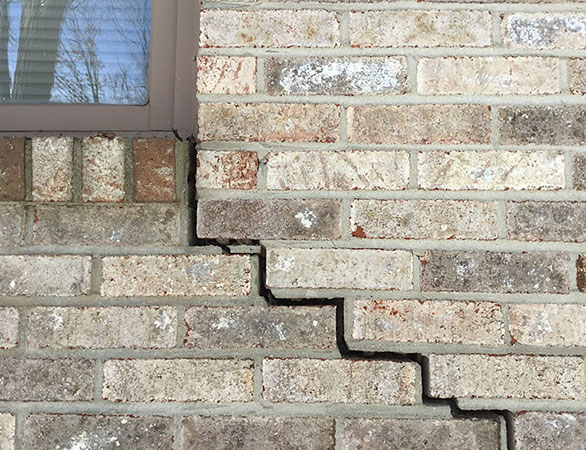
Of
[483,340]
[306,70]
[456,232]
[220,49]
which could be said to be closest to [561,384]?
[483,340]

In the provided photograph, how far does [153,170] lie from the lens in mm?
1369

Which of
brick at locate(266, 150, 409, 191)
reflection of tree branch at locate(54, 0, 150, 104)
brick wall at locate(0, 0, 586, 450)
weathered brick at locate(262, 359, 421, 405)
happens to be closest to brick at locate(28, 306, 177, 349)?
brick wall at locate(0, 0, 586, 450)

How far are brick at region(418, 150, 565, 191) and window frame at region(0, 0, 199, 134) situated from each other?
673mm

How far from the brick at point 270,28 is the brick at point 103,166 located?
34cm

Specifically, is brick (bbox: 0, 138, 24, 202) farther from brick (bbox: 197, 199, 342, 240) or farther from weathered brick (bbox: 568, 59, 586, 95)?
weathered brick (bbox: 568, 59, 586, 95)

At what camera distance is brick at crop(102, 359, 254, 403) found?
133cm

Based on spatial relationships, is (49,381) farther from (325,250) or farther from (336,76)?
(336,76)

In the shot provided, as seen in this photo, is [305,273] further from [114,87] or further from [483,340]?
[114,87]

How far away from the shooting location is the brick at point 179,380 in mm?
1327

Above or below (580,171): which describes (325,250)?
below

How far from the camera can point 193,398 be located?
1330 millimetres

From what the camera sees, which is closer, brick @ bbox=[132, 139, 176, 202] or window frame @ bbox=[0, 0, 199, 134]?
brick @ bbox=[132, 139, 176, 202]

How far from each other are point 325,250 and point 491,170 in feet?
1.45

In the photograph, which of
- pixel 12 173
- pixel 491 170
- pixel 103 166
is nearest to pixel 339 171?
pixel 491 170
